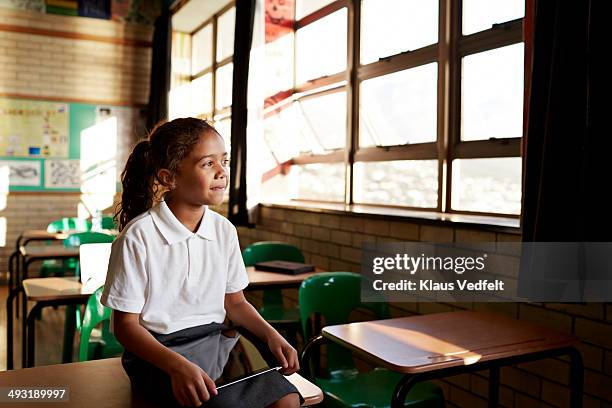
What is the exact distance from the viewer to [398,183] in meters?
3.75

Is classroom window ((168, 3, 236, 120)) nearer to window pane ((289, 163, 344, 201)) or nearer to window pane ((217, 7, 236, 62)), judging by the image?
window pane ((217, 7, 236, 62))

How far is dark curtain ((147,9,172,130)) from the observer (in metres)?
7.04

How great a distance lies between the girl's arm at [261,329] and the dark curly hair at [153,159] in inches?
12.9

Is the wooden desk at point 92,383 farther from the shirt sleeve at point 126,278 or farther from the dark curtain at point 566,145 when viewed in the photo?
the dark curtain at point 566,145

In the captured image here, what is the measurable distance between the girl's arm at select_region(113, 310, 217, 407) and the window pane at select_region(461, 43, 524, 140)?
6.99 ft

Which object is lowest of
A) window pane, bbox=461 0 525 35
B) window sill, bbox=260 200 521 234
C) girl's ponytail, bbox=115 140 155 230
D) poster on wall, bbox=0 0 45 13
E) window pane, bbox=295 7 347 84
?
window sill, bbox=260 200 521 234

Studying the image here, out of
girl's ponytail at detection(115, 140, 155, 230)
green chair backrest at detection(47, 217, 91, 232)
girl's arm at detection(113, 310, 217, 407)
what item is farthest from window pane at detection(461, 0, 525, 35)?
green chair backrest at detection(47, 217, 91, 232)

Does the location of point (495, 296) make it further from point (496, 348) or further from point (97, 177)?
point (97, 177)

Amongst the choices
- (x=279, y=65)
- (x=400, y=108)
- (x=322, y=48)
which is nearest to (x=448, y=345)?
(x=400, y=108)

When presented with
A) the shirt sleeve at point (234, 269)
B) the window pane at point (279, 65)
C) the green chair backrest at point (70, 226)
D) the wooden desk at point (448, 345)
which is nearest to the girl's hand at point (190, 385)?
the shirt sleeve at point (234, 269)

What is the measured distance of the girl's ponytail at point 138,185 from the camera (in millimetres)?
1534

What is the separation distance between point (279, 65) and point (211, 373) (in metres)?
3.95

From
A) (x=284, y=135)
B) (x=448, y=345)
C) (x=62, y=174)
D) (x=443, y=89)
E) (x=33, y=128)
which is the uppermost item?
(x=33, y=128)

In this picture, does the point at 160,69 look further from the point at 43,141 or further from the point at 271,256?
the point at 271,256
